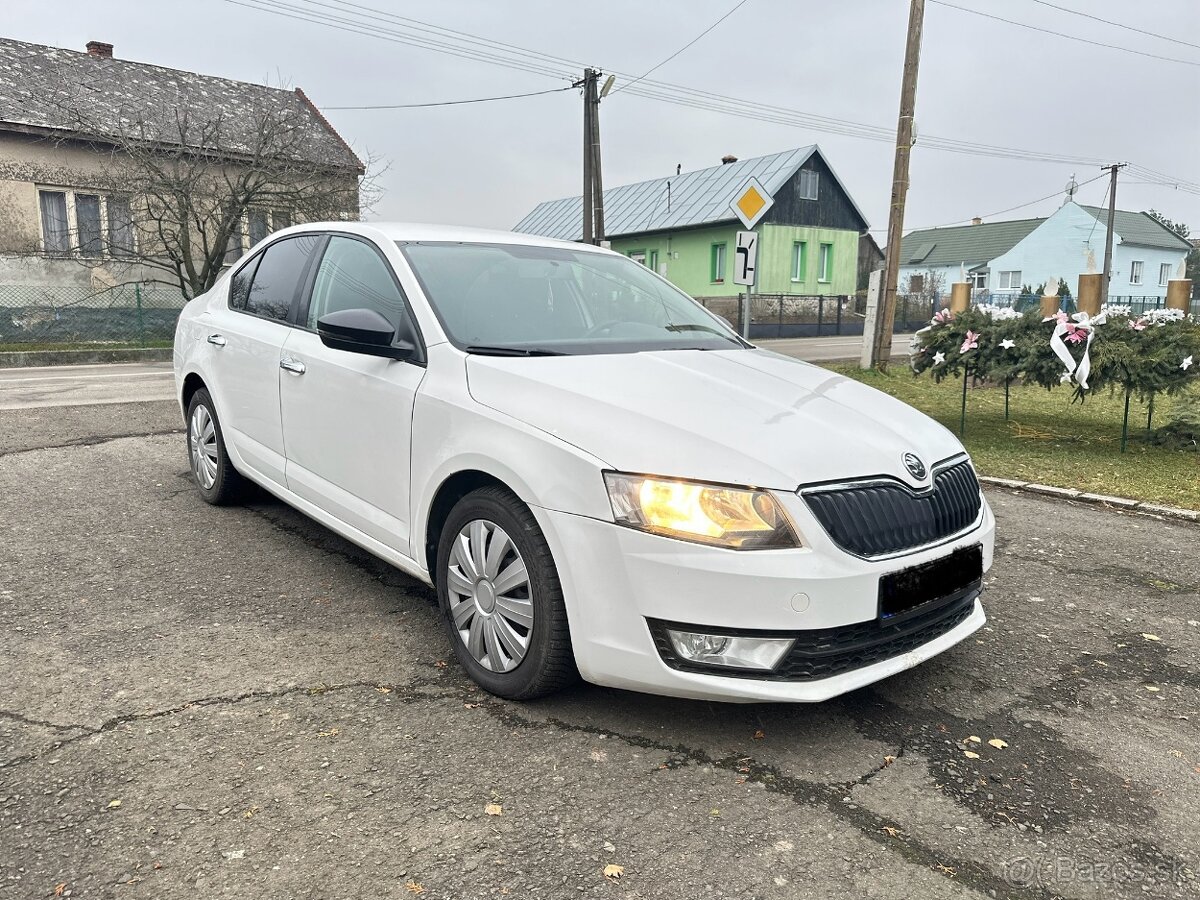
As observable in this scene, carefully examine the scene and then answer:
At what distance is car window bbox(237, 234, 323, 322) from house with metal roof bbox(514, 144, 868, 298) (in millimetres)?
30871

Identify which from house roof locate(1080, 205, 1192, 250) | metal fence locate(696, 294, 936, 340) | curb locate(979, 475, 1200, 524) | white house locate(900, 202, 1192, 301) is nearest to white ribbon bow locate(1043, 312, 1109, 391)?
curb locate(979, 475, 1200, 524)

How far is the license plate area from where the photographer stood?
8.70 feet

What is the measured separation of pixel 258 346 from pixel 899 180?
1197cm

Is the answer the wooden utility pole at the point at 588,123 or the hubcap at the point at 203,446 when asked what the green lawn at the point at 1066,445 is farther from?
the wooden utility pole at the point at 588,123

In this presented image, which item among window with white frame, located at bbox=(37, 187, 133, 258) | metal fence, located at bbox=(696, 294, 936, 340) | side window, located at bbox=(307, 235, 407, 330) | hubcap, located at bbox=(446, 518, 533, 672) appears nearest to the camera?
hubcap, located at bbox=(446, 518, 533, 672)

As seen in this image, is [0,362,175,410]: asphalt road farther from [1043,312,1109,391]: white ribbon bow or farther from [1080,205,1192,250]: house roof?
[1080,205,1192,250]: house roof

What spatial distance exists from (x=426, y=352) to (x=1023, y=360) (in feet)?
20.6

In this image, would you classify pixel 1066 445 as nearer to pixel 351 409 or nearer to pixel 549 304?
pixel 549 304

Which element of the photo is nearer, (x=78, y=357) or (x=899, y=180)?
(x=899, y=180)

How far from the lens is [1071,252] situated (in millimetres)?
51438

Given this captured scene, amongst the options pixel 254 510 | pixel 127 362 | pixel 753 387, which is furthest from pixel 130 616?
pixel 127 362

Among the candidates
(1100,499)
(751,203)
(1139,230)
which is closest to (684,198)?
(751,203)

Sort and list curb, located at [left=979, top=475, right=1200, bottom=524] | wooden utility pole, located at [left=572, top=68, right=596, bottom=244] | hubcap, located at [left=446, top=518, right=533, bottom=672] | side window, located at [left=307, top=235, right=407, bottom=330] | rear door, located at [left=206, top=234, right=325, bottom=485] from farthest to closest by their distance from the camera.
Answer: wooden utility pole, located at [left=572, top=68, right=596, bottom=244], curb, located at [left=979, top=475, right=1200, bottom=524], rear door, located at [left=206, top=234, right=325, bottom=485], side window, located at [left=307, top=235, right=407, bottom=330], hubcap, located at [left=446, top=518, right=533, bottom=672]

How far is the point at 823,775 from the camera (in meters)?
2.60
